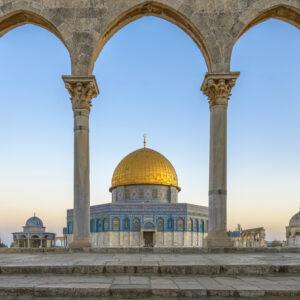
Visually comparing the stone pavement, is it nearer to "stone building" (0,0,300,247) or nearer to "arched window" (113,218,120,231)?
"stone building" (0,0,300,247)

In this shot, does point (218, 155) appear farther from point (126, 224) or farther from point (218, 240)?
point (126, 224)

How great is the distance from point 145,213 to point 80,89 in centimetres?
3383

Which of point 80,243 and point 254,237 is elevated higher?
point 80,243

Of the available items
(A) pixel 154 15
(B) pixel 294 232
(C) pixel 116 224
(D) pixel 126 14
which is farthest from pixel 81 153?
(C) pixel 116 224

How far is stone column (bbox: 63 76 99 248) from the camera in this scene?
9.26 meters

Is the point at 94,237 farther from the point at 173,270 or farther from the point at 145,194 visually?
the point at 173,270

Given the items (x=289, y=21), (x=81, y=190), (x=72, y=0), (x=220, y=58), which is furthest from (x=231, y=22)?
(x=81, y=190)

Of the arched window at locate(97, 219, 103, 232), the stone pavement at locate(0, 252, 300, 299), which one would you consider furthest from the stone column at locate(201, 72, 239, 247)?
the arched window at locate(97, 219, 103, 232)

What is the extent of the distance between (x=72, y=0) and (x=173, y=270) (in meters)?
7.47

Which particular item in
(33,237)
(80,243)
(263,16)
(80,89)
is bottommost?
(33,237)

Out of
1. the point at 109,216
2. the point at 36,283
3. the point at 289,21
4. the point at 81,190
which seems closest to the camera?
the point at 36,283

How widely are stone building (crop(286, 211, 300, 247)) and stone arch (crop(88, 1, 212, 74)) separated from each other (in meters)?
27.1

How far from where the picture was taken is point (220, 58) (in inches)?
377

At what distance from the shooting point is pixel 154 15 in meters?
10.3
